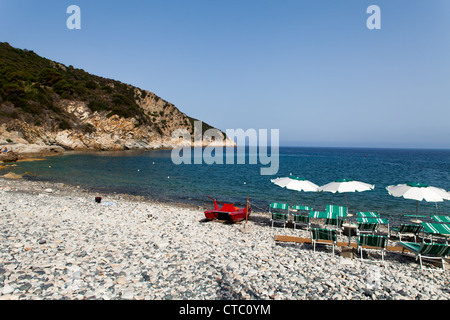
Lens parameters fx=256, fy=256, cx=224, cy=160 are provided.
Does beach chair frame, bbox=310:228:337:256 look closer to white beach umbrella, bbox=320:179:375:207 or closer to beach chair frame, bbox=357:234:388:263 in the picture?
beach chair frame, bbox=357:234:388:263

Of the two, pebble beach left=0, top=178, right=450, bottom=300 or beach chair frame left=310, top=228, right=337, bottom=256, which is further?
beach chair frame left=310, top=228, right=337, bottom=256

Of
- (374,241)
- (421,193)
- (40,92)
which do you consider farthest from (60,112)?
(421,193)

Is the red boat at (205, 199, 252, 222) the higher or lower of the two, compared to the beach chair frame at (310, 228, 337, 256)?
lower

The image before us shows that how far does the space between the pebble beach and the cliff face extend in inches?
2175

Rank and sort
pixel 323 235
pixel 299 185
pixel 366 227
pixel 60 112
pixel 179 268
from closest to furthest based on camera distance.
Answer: pixel 179 268 → pixel 323 235 → pixel 366 227 → pixel 299 185 → pixel 60 112

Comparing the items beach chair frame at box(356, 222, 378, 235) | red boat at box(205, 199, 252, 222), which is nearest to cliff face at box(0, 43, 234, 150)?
red boat at box(205, 199, 252, 222)

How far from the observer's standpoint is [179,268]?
6664mm

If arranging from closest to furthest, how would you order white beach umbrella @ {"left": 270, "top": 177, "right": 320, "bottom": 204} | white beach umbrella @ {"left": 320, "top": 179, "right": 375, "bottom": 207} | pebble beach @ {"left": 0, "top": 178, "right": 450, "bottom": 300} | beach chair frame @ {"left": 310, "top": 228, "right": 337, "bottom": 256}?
1. pebble beach @ {"left": 0, "top": 178, "right": 450, "bottom": 300}
2. beach chair frame @ {"left": 310, "top": 228, "right": 337, "bottom": 256}
3. white beach umbrella @ {"left": 320, "top": 179, "right": 375, "bottom": 207}
4. white beach umbrella @ {"left": 270, "top": 177, "right": 320, "bottom": 204}

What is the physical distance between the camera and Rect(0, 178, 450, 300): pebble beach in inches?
213

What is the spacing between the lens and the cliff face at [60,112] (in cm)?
5719

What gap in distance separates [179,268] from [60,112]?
2936 inches

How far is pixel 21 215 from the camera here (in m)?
10.8

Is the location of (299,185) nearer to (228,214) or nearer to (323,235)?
(323,235)
